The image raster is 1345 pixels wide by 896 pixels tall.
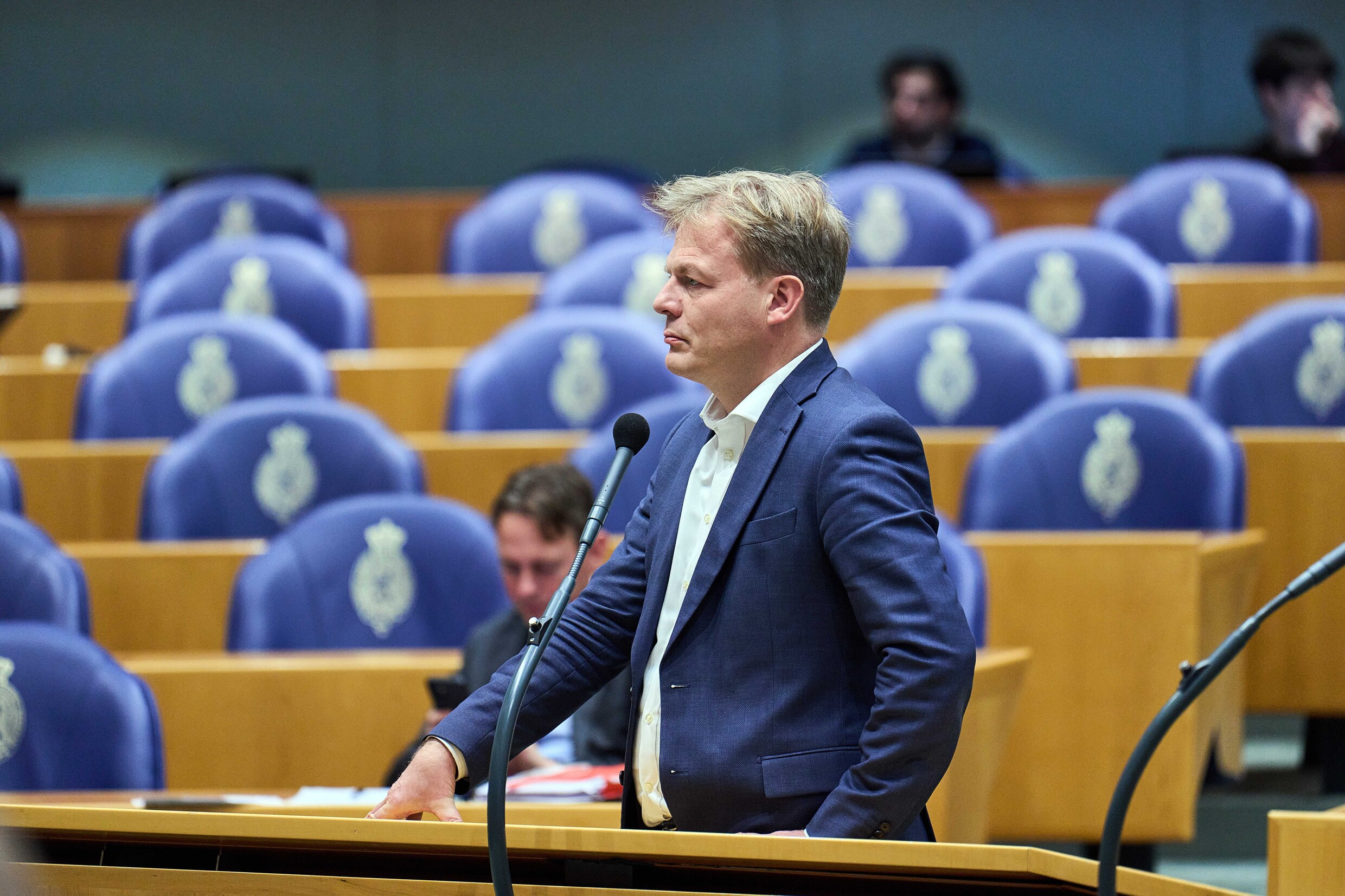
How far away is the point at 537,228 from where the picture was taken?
365cm

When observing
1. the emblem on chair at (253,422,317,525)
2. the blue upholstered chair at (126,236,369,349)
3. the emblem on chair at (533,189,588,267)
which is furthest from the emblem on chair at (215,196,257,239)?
the emblem on chair at (253,422,317,525)

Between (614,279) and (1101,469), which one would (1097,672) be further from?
(614,279)

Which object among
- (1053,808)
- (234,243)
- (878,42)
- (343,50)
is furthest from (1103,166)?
(1053,808)

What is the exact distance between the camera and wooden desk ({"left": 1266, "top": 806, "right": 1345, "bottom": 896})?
3.10ft

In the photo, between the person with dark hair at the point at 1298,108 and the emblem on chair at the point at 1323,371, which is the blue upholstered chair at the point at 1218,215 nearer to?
the person with dark hair at the point at 1298,108

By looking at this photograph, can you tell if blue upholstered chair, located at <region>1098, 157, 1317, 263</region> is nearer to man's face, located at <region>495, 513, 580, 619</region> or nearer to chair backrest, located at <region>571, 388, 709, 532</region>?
chair backrest, located at <region>571, 388, 709, 532</region>

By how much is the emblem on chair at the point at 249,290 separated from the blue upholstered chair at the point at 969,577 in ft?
5.97

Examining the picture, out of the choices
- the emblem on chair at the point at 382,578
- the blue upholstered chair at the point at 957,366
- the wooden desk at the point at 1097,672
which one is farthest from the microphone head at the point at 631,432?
the blue upholstered chair at the point at 957,366

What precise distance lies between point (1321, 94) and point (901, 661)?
325 centimetres

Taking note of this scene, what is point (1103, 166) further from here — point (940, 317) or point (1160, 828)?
point (1160, 828)

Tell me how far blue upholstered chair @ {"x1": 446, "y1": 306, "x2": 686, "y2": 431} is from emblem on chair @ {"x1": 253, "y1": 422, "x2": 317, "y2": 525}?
1.21 feet

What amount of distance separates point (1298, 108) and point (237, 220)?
2393mm

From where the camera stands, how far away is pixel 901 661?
96 cm

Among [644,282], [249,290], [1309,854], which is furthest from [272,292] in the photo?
[1309,854]
